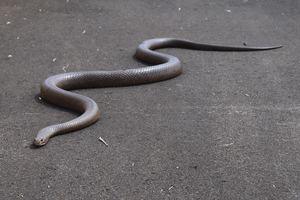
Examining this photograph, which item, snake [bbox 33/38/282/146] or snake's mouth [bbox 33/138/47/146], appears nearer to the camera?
snake's mouth [bbox 33/138/47/146]

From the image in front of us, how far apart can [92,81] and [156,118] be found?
139 centimetres

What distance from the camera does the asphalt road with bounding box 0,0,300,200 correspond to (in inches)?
112

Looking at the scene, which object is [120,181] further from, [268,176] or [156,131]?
[268,176]

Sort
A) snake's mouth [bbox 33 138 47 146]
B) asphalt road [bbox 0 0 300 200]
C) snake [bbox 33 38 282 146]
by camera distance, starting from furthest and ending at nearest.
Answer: snake [bbox 33 38 282 146] → snake's mouth [bbox 33 138 47 146] → asphalt road [bbox 0 0 300 200]

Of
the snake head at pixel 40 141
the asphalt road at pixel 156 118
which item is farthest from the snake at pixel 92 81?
the asphalt road at pixel 156 118

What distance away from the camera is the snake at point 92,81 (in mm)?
3664

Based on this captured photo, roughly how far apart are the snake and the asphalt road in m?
0.11

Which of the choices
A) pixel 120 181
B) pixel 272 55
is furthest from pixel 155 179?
pixel 272 55

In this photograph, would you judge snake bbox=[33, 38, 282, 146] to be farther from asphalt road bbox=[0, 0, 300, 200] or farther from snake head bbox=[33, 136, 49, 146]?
asphalt road bbox=[0, 0, 300, 200]

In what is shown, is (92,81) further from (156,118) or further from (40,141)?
(40,141)

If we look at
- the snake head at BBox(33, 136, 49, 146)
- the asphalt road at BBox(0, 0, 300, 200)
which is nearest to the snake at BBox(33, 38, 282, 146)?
the snake head at BBox(33, 136, 49, 146)

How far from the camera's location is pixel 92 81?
491cm

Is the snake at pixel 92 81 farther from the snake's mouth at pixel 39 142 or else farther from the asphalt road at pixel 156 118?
the asphalt road at pixel 156 118

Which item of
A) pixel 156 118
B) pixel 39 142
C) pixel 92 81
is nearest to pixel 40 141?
pixel 39 142
